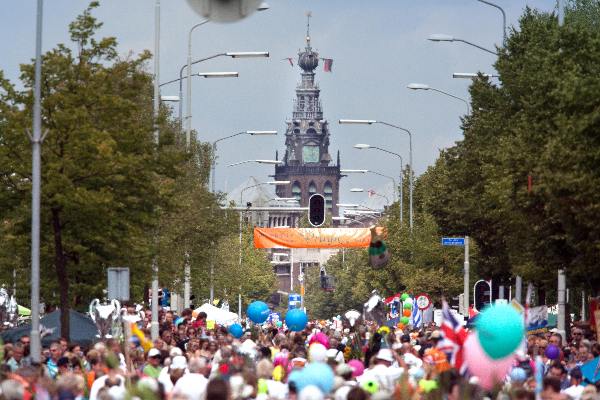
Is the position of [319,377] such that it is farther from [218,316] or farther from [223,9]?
[218,316]

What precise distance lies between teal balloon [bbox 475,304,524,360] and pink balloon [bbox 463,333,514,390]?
0.54ft

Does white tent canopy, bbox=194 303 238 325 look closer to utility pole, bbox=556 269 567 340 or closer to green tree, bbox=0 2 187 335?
utility pole, bbox=556 269 567 340

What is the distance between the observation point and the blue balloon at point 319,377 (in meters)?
15.9

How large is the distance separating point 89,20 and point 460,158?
2431cm

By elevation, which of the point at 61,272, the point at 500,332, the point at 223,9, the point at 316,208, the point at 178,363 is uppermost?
the point at 316,208

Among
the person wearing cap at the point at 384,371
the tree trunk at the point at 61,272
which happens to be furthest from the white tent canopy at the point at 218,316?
the person wearing cap at the point at 384,371

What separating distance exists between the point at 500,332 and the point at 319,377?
1.66 meters

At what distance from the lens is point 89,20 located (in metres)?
36.0

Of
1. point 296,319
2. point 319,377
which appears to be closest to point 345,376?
point 319,377

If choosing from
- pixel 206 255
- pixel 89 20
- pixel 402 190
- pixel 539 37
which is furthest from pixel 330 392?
pixel 402 190

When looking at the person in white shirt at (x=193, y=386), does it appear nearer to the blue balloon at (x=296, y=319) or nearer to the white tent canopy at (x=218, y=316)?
the blue balloon at (x=296, y=319)

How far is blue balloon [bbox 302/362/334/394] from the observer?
15.9 m

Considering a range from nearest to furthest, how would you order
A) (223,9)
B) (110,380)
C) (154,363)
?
(223,9) < (110,380) < (154,363)

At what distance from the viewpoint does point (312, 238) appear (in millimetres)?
97125
